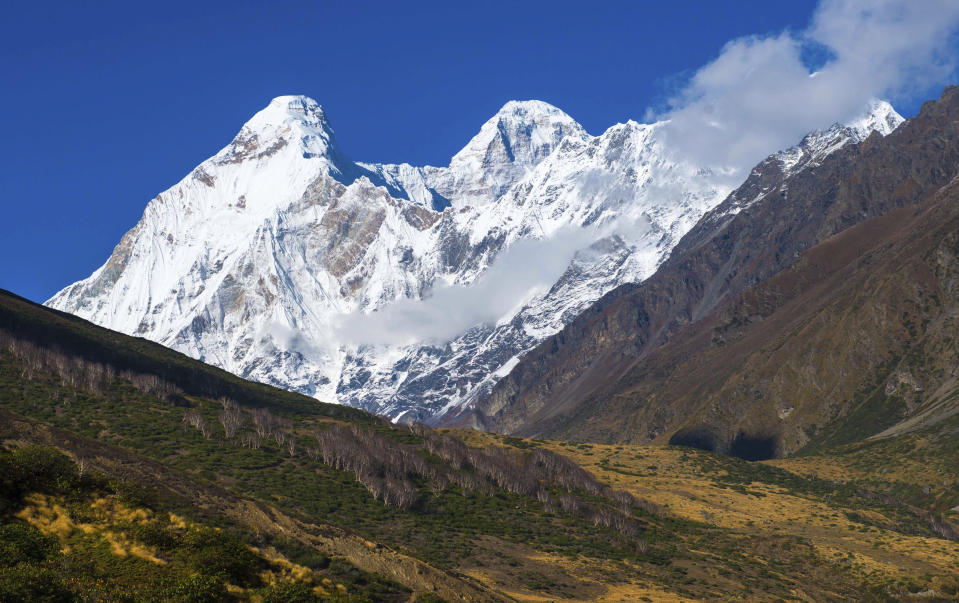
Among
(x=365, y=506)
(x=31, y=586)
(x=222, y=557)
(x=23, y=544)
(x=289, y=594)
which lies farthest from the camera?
(x=365, y=506)

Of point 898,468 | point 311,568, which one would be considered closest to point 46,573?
point 311,568

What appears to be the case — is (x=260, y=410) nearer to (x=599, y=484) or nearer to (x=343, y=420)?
(x=343, y=420)

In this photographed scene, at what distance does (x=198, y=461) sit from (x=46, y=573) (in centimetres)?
4995

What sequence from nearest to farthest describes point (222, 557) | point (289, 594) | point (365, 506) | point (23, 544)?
point (23, 544)
point (289, 594)
point (222, 557)
point (365, 506)

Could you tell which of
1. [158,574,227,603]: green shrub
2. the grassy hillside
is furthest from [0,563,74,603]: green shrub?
[158,574,227,603]: green shrub

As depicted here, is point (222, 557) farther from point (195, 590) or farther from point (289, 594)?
point (195, 590)

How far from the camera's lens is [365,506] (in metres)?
86.1

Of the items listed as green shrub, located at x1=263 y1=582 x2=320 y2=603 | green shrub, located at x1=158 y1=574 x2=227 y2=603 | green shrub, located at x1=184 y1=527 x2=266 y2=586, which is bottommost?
green shrub, located at x1=263 y1=582 x2=320 y2=603

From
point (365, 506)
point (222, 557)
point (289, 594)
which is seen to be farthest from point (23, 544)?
point (365, 506)

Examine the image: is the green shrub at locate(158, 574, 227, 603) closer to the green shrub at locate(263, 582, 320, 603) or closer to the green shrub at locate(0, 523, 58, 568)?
the green shrub at locate(263, 582, 320, 603)

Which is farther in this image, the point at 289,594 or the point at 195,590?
the point at 289,594

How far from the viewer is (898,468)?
6855 inches

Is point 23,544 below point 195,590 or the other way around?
the other way around

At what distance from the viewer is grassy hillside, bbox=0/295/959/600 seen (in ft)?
159
